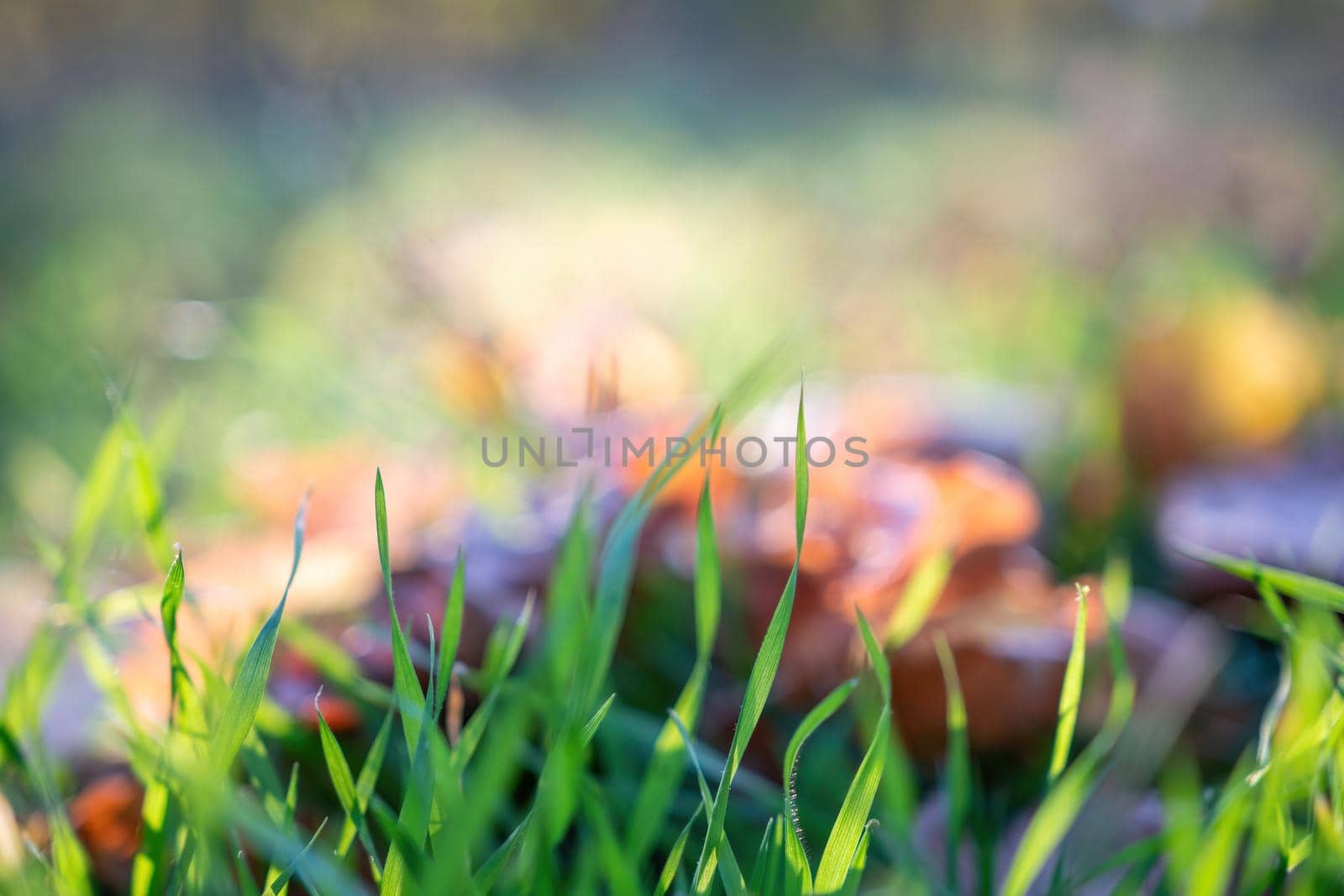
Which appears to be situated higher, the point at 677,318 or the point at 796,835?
the point at 677,318

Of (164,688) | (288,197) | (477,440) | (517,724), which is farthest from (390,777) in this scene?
(288,197)

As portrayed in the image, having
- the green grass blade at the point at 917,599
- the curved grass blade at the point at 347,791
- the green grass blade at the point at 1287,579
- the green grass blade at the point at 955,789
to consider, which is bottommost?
the green grass blade at the point at 955,789

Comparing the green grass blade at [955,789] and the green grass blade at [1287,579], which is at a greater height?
the green grass blade at [1287,579]

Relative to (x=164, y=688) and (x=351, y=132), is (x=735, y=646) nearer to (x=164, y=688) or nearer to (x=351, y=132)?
(x=164, y=688)

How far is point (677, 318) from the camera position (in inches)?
43.9

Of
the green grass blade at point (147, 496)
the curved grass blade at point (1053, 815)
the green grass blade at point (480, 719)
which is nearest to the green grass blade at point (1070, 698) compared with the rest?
the curved grass blade at point (1053, 815)

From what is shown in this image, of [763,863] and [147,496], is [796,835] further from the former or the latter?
[147,496]

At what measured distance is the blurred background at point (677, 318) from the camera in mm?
456

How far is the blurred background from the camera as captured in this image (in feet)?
1.50

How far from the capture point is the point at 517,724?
180 millimetres

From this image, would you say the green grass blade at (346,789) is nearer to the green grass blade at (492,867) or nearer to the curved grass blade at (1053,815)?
the green grass blade at (492,867)

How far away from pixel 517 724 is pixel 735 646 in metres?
0.22

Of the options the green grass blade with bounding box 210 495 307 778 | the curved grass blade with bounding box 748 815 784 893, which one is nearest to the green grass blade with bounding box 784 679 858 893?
the curved grass blade with bounding box 748 815 784 893

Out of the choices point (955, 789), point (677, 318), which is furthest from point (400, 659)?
point (677, 318)
